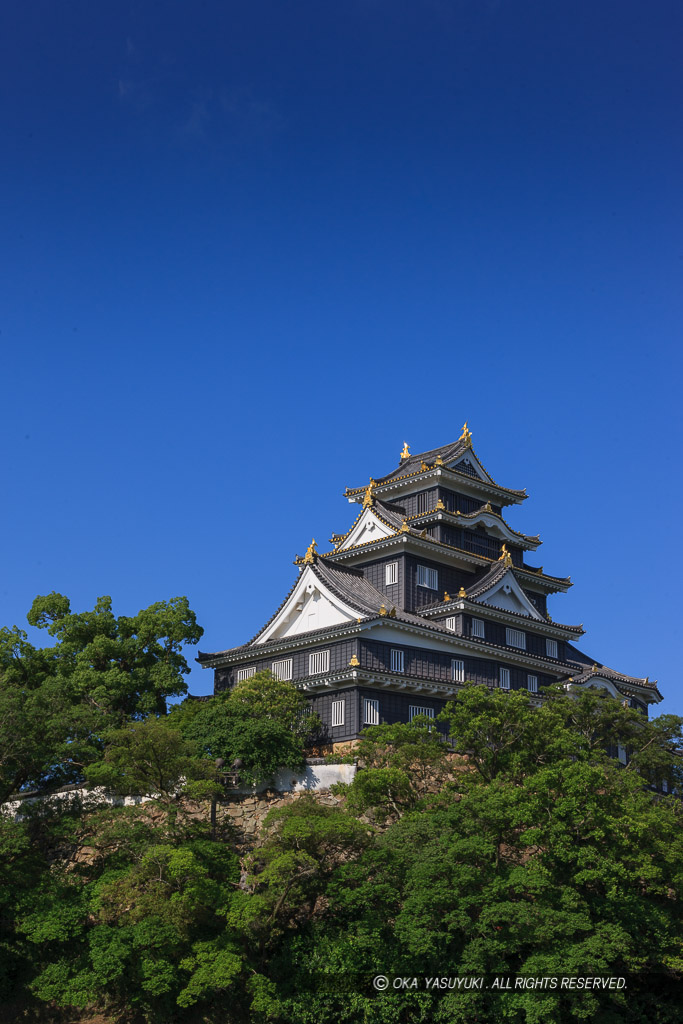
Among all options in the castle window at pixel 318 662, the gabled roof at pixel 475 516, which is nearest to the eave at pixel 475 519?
the gabled roof at pixel 475 516

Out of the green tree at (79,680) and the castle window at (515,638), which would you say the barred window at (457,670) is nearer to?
the castle window at (515,638)

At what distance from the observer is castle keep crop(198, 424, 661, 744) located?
38625mm

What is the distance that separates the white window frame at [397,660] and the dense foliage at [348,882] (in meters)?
6.29

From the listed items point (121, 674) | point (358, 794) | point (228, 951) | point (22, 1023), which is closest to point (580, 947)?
point (358, 794)

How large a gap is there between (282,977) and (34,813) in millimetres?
9339

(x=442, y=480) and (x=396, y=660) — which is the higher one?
(x=442, y=480)

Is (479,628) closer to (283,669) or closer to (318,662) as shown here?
(318,662)

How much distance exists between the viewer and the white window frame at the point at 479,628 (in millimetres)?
43969

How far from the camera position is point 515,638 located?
4625cm

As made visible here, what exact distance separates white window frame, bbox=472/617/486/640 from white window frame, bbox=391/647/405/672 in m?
5.18

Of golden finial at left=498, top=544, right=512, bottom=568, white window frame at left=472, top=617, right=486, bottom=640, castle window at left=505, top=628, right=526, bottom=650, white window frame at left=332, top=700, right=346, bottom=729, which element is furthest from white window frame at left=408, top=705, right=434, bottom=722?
golden finial at left=498, top=544, right=512, bottom=568

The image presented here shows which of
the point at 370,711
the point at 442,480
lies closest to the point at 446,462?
the point at 442,480

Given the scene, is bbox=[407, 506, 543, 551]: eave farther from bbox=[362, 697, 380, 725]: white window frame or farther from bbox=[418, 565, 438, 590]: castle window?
bbox=[362, 697, 380, 725]: white window frame

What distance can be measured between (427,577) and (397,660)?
265 inches
